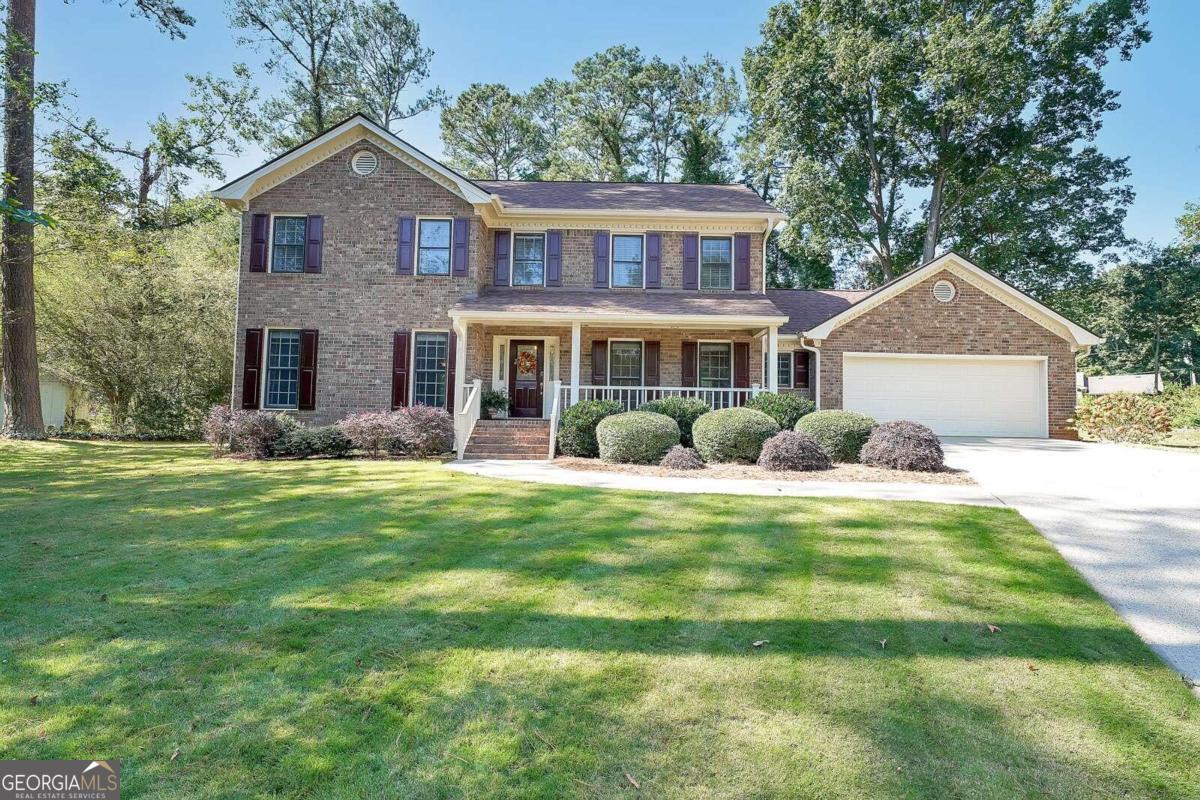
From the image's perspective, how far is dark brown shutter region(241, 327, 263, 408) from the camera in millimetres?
14039

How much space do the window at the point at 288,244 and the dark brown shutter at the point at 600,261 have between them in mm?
7409

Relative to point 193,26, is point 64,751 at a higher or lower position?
lower

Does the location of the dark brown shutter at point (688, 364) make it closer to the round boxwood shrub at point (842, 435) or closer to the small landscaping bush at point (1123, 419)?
the round boxwood shrub at point (842, 435)

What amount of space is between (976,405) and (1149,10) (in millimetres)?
19681

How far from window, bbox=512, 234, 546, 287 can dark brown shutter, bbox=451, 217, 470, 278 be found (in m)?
1.51

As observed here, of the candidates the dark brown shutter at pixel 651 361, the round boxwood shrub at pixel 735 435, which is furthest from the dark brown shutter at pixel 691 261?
the round boxwood shrub at pixel 735 435

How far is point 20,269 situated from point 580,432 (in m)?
14.1

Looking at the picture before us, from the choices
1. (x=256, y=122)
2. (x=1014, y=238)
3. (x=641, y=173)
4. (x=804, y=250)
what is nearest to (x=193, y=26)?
(x=256, y=122)

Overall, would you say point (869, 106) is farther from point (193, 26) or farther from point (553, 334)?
point (193, 26)

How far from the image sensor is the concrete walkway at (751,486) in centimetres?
715

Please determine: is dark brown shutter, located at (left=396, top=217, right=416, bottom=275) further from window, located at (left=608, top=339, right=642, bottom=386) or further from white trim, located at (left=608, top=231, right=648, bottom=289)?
window, located at (left=608, top=339, right=642, bottom=386)

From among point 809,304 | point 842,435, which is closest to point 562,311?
point 842,435

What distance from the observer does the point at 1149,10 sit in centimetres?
2178

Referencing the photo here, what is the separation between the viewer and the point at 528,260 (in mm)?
15562
